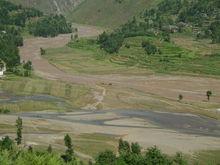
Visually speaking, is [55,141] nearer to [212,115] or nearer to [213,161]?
[213,161]

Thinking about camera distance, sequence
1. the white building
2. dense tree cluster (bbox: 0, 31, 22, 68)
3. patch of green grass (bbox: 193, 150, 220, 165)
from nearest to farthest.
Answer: patch of green grass (bbox: 193, 150, 220, 165) → the white building → dense tree cluster (bbox: 0, 31, 22, 68)

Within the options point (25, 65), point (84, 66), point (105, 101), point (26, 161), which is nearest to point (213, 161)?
point (26, 161)

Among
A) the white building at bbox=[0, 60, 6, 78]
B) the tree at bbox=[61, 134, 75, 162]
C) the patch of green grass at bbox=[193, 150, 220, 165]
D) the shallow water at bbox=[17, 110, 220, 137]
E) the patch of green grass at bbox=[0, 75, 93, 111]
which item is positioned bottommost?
the shallow water at bbox=[17, 110, 220, 137]

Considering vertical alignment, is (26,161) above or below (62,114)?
above

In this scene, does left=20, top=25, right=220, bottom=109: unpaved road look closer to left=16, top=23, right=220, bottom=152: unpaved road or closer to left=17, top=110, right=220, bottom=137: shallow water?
left=16, top=23, right=220, bottom=152: unpaved road

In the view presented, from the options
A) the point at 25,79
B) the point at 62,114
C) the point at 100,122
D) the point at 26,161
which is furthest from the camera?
the point at 25,79

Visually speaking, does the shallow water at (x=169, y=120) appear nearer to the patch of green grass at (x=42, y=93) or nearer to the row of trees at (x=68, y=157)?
the patch of green grass at (x=42, y=93)

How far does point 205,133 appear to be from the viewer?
106000 millimetres

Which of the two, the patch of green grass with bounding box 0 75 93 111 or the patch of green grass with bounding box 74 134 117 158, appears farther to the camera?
the patch of green grass with bounding box 0 75 93 111

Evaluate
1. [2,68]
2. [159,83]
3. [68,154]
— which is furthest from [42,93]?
[68,154]

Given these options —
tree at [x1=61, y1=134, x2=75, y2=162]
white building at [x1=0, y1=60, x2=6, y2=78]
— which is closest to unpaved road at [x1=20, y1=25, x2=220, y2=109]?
white building at [x1=0, y1=60, x2=6, y2=78]

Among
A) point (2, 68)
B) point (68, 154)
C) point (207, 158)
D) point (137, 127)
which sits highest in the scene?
point (2, 68)

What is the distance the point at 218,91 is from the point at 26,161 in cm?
11507

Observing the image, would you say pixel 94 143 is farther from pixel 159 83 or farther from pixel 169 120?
pixel 159 83
